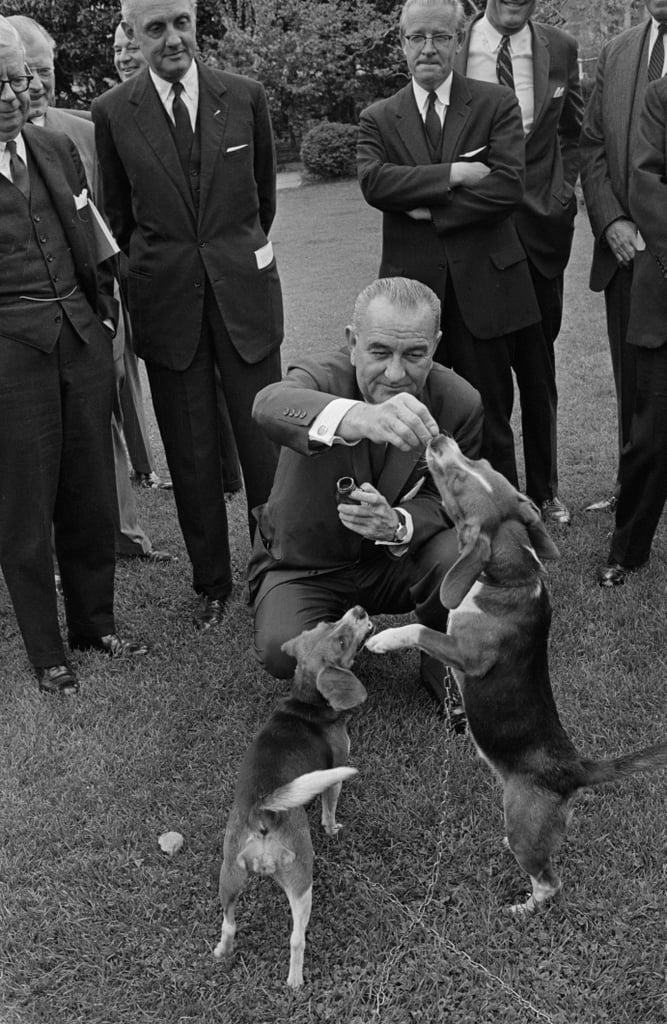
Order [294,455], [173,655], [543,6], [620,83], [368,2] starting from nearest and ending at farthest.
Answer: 1. [294,455]
2. [173,655]
3. [620,83]
4. [543,6]
5. [368,2]

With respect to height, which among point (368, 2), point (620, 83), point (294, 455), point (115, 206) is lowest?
point (368, 2)

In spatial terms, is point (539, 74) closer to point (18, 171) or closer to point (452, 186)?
point (452, 186)

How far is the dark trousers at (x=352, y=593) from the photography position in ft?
13.2

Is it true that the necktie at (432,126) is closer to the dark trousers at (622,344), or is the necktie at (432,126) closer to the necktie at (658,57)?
the necktie at (658,57)

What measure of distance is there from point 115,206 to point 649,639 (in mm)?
3511

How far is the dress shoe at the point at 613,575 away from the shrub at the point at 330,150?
2272 centimetres

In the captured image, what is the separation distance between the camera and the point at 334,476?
158 inches

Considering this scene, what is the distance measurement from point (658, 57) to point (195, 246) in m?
2.70

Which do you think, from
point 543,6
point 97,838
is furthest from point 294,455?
point 543,6

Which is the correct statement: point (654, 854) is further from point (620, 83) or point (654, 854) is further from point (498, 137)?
point (620, 83)

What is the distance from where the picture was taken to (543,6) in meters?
20.2

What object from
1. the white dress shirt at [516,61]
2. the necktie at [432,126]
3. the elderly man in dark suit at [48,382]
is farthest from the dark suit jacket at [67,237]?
the white dress shirt at [516,61]

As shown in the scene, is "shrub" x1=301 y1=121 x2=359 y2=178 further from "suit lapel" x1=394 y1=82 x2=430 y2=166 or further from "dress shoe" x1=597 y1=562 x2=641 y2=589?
"dress shoe" x1=597 y1=562 x2=641 y2=589

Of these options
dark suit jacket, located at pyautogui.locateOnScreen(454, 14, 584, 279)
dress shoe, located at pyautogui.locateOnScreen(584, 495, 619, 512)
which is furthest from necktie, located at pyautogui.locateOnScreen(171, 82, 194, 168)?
dress shoe, located at pyautogui.locateOnScreen(584, 495, 619, 512)
